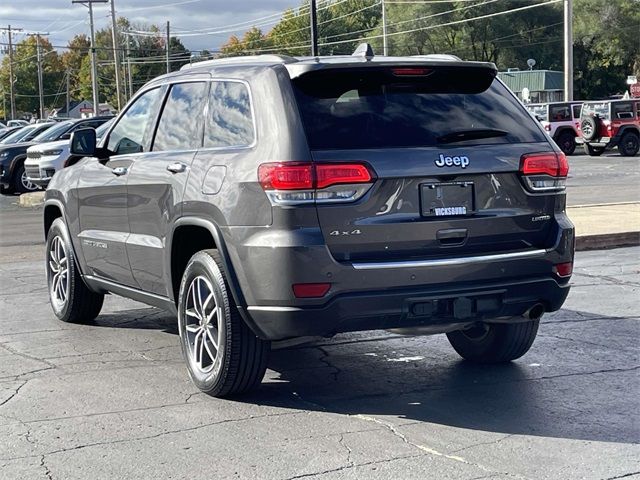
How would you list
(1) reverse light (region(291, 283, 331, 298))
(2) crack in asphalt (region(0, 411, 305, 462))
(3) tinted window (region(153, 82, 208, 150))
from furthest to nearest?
(3) tinted window (region(153, 82, 208, 150)) → (1) reverse light (region(291, 283, 331, 298)) → (2) crack in asphalt (region(0, 411, 305, 462))

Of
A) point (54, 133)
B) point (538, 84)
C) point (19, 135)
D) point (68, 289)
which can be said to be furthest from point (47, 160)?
point (538, 84)

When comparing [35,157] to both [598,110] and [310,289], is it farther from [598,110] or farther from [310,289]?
[598,110]

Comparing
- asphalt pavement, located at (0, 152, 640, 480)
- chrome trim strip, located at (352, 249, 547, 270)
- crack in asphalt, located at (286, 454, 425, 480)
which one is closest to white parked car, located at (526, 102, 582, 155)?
asphalt pavement, located at (0, 152, 640, 480)

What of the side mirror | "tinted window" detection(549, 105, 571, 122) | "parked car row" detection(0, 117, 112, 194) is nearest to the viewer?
the side mirror

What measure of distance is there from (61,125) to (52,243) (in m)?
18.4

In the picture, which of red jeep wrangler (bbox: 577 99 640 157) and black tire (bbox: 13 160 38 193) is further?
red jeep wrangler (bbox: 577 99 640 157)

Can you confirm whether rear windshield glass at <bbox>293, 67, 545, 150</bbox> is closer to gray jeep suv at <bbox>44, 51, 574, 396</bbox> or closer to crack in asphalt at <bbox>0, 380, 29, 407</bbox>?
gray jeep suv at <bbox>44, 51, 574, 396</bbox>

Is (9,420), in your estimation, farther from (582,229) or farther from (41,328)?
(582,229)

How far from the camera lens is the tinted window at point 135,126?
7.12 m

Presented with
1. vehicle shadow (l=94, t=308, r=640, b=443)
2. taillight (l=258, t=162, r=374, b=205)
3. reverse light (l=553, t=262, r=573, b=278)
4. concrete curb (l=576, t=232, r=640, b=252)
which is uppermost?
taillight (l=258, t=162, r=374, b=205)

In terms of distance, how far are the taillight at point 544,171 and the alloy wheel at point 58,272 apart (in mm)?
4111

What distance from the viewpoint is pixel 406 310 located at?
5.46 metres

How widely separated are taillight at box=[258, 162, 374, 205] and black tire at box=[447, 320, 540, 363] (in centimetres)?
162

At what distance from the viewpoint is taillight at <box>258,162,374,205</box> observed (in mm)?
5336
